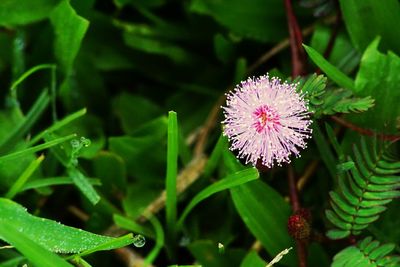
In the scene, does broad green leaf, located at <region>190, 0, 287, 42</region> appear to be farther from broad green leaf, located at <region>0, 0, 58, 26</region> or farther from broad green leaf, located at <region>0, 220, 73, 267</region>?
broad green leaf, located at <region>0, 220, 73, 267</region>

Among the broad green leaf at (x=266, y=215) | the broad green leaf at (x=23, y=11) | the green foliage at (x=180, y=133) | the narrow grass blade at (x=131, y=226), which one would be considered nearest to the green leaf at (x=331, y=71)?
the green foliage at (x=180, y=133)

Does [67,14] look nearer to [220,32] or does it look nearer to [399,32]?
[220,32]

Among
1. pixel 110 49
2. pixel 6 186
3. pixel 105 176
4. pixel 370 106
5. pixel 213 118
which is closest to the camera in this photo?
pixel 370 106

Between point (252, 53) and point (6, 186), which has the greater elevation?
point (252, 53)

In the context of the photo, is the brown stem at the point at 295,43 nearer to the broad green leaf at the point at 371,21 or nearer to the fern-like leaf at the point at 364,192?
the broad green leaf at the point at 371,21

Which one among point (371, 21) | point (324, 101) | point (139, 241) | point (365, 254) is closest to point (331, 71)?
point (324, 101)

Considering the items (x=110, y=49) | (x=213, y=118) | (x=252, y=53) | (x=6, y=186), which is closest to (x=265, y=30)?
(x=252, y=53)

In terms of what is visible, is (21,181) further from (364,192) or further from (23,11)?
(364,192)
